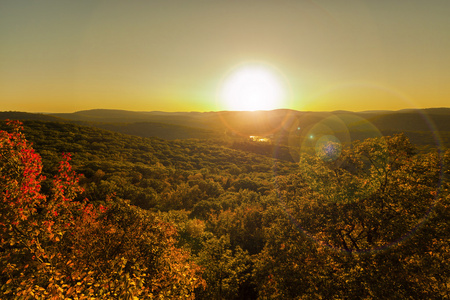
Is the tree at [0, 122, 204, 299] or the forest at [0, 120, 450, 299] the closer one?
the tree at [0, 122, 204, 299]

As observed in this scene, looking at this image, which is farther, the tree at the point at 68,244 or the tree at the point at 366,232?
the tree at the point at 366,232

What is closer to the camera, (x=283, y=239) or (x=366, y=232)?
(x=366, y=232)

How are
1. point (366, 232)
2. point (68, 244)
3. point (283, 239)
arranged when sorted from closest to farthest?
point (68, 244) → point (366, 232) → point (283, 239)

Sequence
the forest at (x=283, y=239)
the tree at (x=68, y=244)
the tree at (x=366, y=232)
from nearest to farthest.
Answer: the tree at (x=68, y=244)
the forest at (x=283, y=239)
the tree at (x=366, y=232)

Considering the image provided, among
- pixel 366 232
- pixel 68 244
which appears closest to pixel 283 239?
pixel 366 232

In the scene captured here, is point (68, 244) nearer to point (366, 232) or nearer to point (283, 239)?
point (283, 239)

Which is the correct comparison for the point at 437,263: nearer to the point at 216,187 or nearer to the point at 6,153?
the point at 6,153

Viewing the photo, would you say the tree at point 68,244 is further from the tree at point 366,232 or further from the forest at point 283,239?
the tree at point 366,232

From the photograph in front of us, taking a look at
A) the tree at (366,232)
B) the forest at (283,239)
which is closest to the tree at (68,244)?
the forest at (283,239)

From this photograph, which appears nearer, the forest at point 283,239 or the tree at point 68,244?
the tree at point 68,244

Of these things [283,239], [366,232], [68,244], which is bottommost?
[283,239]

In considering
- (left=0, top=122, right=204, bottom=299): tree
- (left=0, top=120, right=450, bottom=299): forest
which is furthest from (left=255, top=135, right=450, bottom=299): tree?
(left=0, top=122, right=204, bottom=299): tree

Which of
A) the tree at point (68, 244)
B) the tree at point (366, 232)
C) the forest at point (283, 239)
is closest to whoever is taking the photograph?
the tree at point (68, 244)

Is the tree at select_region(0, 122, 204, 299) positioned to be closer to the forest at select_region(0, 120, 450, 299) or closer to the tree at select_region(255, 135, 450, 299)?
the forest at select_region(0, 120, 450, 299)
